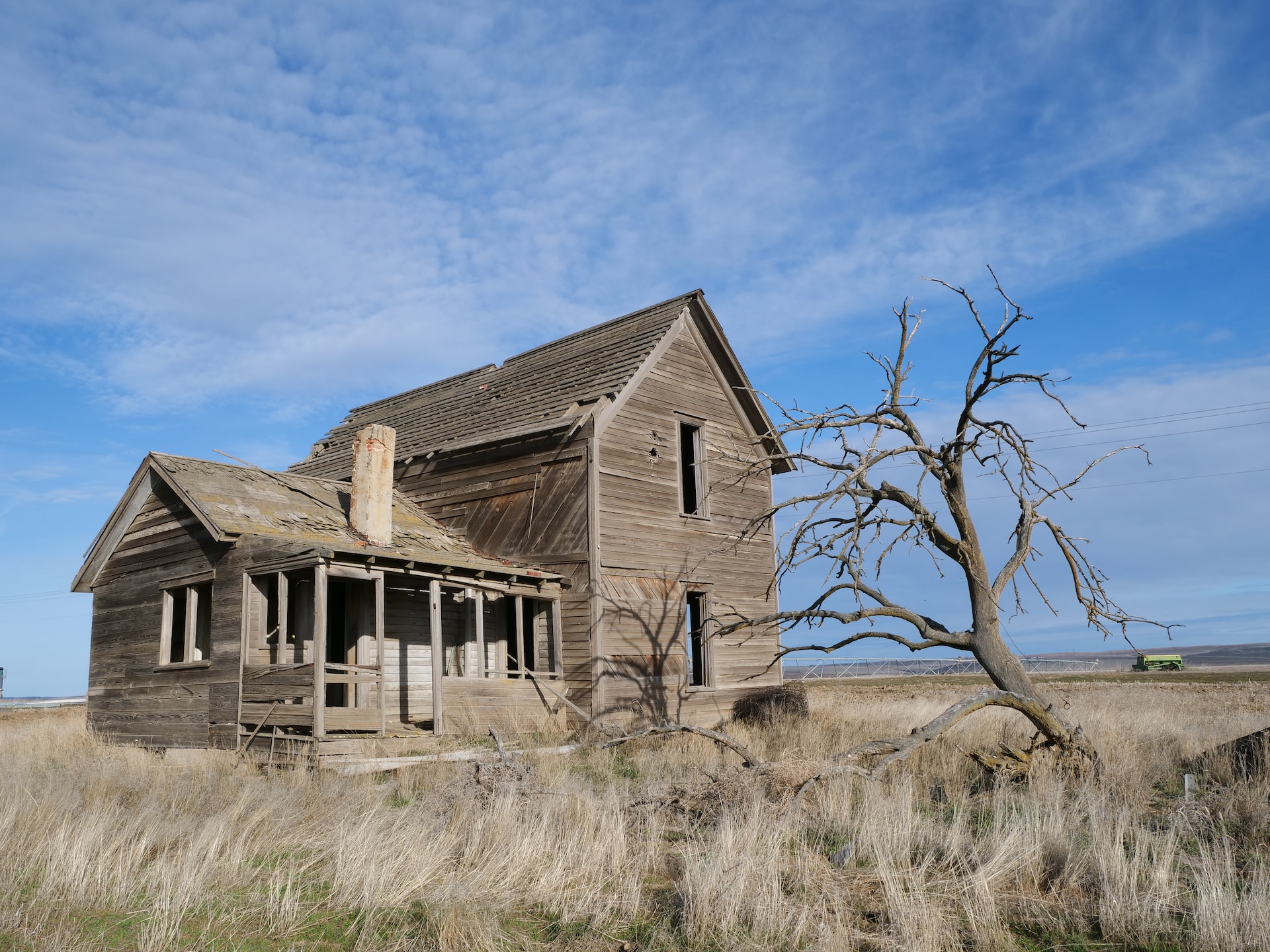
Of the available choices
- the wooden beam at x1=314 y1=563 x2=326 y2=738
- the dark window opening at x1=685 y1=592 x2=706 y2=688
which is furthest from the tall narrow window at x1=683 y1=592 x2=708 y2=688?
the wooden beam at x1=314 y1=563 x2=326 y2=738

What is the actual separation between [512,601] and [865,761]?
863 cm

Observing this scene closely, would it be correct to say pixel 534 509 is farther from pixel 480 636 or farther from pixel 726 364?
pixel 726 364

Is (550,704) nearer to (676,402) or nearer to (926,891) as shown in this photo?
(676,402)

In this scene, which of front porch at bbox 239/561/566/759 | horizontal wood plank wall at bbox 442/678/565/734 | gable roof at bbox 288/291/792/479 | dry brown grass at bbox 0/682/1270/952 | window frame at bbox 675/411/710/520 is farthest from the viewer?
window frame at bbox 675/411/710/520

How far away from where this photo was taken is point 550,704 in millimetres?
16547

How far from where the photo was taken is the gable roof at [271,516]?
48.1ft

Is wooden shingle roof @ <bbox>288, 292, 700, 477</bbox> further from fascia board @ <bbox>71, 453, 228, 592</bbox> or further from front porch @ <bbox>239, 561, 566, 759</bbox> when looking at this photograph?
fascia board @ <bbox>71, 453, 228, 592</bbox>

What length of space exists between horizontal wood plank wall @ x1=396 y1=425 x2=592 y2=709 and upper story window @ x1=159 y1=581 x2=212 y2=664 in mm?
4772

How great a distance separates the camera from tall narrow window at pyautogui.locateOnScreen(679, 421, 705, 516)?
1948cm

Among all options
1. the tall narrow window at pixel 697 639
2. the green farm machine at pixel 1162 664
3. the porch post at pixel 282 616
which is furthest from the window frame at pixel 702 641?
the green farm machine at pixel 1162 664

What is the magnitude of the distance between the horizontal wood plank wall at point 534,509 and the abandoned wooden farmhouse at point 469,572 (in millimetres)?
42

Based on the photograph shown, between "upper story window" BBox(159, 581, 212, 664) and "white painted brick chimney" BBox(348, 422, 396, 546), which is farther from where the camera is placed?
"white painted brick chimney" BBox(348, 422, 396, 546)

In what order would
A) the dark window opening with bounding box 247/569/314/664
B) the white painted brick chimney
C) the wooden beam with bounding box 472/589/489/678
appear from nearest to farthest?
the dark window opening with bounding box 247/569/314/664 < the wooden beam with bounding box 472/589/489/678 < the white painted brick chimney

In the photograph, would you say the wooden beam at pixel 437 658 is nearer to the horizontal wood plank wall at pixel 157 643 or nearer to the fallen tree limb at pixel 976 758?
the horizontal wood plank wall at pixel 157 643
